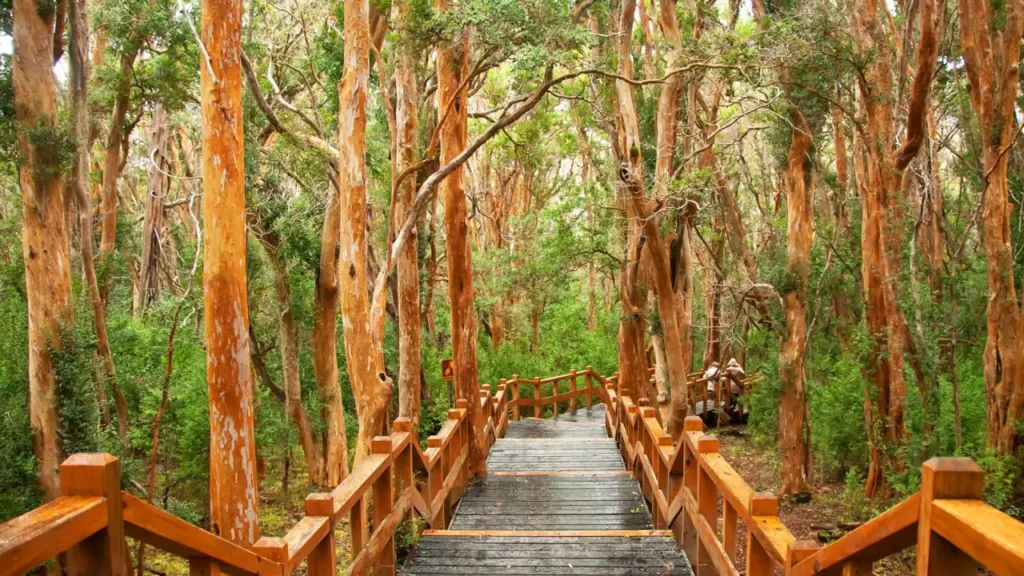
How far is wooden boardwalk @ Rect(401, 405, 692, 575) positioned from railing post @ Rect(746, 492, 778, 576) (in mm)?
1647

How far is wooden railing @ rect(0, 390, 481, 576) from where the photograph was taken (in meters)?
2.01

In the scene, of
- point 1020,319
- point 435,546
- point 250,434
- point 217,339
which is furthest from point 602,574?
point 1020,319

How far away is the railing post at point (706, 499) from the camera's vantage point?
4895 mm

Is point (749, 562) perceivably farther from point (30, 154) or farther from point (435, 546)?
point (30, 154)

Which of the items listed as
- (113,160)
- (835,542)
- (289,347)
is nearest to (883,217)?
(835,542)

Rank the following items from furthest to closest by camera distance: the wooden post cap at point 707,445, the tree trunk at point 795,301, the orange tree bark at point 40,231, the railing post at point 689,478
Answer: the tree trunk at point 795,301 → the orange tree bark at point 40,231 → the railing post at point 689,478 → the wooden post cap at point 707,445

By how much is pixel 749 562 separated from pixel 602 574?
5.85 feet

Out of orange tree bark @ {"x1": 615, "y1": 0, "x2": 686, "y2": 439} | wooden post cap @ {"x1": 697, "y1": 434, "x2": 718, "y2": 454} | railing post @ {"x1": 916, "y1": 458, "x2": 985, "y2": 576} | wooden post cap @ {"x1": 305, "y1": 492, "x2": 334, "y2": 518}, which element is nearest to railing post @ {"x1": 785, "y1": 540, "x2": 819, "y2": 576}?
railing post @ {"x1": 916, "y1": 458, "x2": 985, "y2": 576}

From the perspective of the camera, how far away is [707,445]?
194 inches

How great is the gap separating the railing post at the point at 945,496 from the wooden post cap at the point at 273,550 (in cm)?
259

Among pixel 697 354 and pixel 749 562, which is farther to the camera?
pixel 697 354

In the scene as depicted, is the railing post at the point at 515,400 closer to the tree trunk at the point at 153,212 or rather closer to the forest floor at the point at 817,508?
the forest floor at the point at 817,508

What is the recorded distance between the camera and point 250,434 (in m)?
6.69

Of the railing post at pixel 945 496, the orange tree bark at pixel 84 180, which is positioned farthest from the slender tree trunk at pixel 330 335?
the railing post at pixel 945 496
